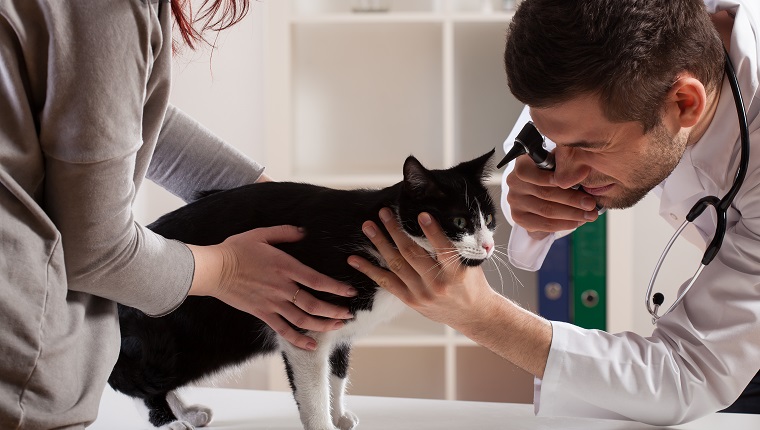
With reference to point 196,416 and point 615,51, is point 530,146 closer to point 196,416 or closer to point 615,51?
point 615,51

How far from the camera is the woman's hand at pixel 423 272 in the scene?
42.1 inches

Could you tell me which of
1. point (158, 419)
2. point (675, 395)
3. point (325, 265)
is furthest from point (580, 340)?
→ point (158, 419)

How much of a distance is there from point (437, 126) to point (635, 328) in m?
0.94

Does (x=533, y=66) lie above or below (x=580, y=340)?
above

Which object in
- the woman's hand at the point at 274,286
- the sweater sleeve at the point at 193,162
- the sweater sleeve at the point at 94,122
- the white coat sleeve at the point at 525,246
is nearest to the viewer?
the sweater sleeve at the point at 94,122

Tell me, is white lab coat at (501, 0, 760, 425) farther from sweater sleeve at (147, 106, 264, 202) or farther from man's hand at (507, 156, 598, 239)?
sweater sleeve at (147, 106, 264, 202)

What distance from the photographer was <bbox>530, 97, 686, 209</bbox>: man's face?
112cm

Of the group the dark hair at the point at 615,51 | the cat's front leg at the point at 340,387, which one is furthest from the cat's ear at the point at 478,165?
the cat's front leg at the point at 340,387

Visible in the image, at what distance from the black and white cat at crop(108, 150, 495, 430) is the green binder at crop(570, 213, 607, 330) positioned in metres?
1.10

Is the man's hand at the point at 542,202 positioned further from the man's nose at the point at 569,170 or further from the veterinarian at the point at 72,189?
the veterinarian at the point at 72,189

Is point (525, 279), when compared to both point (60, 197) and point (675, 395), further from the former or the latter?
point (60, 197)

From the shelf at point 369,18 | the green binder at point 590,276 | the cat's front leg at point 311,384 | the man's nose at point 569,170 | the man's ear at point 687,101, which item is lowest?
the green binder at point 590,276

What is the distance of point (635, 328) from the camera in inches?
98.9

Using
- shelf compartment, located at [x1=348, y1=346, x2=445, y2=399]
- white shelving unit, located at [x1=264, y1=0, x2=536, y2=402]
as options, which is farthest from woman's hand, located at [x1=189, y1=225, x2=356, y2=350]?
shelf compartment, located at [x1=348, y1=346, x2=445, y2=399]
